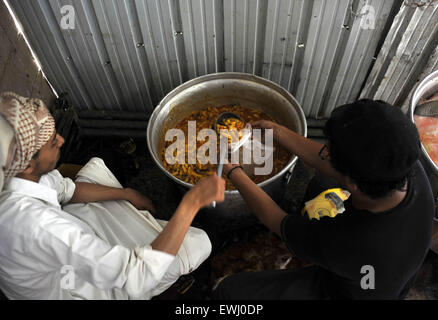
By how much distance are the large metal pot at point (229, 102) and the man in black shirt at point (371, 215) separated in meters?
0.70

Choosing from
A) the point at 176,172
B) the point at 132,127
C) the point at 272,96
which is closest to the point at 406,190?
the point at 272,96

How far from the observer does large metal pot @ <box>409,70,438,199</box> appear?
7.22 feet

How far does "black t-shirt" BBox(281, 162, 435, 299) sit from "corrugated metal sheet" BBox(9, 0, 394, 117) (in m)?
1.31

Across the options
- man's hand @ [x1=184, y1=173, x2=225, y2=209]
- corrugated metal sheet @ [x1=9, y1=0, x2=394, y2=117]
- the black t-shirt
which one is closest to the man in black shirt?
the black t-shirt

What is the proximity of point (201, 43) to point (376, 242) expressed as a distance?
197 centimetres

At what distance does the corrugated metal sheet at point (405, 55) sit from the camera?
7.41 ft

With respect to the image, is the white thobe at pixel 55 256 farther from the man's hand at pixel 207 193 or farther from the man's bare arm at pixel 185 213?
the man's hand at pixel 207 193

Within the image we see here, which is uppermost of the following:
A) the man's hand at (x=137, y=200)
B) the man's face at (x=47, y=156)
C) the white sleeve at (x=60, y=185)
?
the man's face at (x=47, y=156)

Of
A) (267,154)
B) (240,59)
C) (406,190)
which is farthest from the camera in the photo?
(240,59)

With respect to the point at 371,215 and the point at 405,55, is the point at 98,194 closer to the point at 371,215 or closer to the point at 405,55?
the point at 371,215

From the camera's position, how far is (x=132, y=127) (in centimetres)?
348

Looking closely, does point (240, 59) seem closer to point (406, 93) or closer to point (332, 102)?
point (332, 102)

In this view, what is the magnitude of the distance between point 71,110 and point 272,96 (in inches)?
76.8

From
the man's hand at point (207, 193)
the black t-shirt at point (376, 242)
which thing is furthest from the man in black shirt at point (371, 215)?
the man's hand at point (207, 193)
